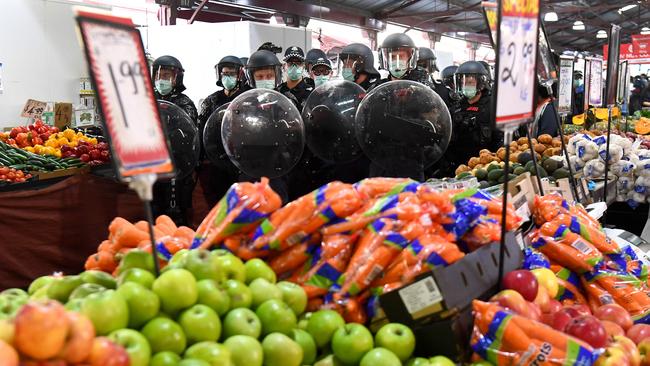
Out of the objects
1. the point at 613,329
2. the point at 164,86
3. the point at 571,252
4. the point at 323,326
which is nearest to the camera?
the point at 323,326

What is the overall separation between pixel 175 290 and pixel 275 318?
0.26 meters

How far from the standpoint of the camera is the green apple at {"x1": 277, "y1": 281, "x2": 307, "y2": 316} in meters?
1.70

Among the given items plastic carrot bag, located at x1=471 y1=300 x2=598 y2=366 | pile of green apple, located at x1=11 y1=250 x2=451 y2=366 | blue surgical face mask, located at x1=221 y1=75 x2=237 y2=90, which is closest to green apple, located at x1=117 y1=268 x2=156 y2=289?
pile of green apple, located at x1=11 y1=250 x2=451 y2=366

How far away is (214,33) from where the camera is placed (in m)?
9.52

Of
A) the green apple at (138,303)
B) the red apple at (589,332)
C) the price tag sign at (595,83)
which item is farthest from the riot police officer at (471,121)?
the green apple at (138,303)

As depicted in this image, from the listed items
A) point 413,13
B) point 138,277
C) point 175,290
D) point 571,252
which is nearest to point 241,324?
point 175,290

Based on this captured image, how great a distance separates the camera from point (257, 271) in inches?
67.7

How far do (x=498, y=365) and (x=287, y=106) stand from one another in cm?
287

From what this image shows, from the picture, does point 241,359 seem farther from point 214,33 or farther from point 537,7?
point 214,33

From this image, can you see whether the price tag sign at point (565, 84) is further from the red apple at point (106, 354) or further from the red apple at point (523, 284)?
the red apple at point (106, 354)

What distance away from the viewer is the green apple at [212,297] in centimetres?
151

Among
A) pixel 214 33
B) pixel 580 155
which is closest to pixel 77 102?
pixel 214 33

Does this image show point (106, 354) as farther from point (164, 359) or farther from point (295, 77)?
point (295, 77)

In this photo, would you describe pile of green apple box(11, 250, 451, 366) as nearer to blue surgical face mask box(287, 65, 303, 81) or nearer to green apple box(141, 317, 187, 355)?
green apple box(141, 317, 187, 355)
